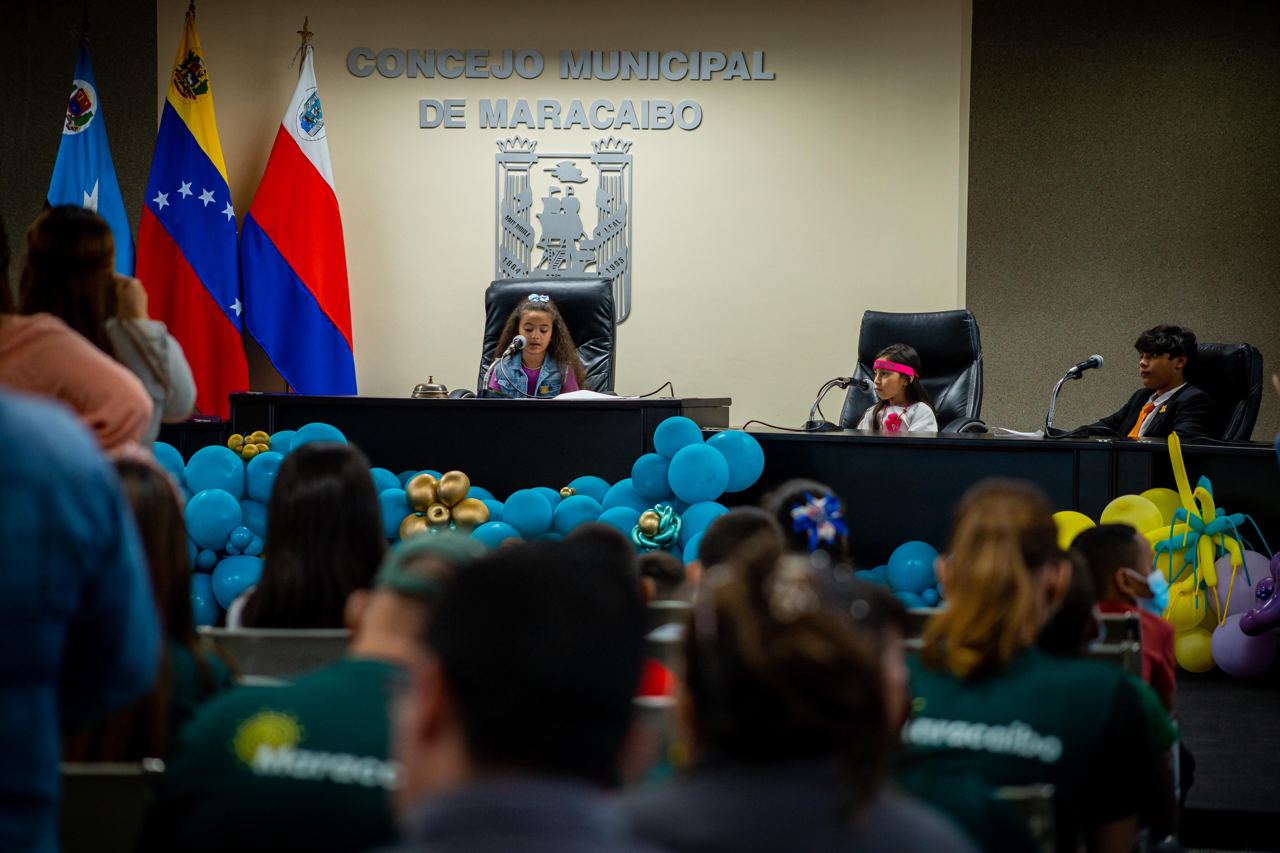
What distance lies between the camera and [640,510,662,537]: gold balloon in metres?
3.99

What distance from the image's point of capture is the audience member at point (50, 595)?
0.89m

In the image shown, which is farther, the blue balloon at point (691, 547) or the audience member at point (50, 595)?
the blue balloon at point (691, 547)

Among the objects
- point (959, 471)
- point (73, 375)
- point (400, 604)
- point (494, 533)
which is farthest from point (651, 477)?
point (400, 604)

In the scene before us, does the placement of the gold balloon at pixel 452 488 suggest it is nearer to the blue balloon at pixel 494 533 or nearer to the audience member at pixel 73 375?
the blue balloon at pixel 494 533

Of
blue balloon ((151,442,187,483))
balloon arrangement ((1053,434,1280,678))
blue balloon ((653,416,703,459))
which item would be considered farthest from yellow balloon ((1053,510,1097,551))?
blue balloon ((151,442,187,483))

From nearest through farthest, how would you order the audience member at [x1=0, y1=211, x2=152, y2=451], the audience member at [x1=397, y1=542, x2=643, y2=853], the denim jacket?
the audience member at [x1=397, y1=542, x2=643, y2=853] → the audience member at [x1=0, y1=211, x2=152, y2=451] → the denim jacket

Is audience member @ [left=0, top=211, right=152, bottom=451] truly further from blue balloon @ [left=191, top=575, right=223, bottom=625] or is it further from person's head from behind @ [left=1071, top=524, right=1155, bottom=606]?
blue balloon @ [left=191, top=575, right=223, bottom=625]

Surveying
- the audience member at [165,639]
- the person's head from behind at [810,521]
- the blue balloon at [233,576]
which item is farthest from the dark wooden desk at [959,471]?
the audience member at [165,639]

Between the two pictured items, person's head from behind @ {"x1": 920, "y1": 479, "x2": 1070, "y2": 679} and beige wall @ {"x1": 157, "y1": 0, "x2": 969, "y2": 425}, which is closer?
Answer: person's head from behind @ {"x1": 920, "y1": 479, "x2": 1070, "y2": 679}

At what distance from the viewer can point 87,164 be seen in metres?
6.06

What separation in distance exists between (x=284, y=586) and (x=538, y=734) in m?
1.10

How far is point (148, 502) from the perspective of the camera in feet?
4.81

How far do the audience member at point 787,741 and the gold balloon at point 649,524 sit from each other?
3.12 m

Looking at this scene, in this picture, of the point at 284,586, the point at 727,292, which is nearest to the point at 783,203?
the point at 727,292
